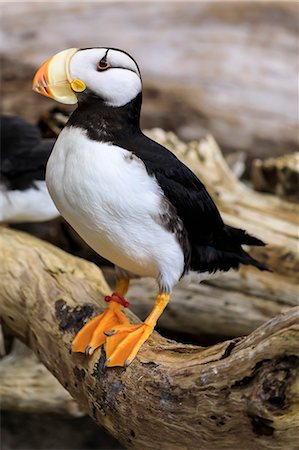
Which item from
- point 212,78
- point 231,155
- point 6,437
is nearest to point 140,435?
point 6,437

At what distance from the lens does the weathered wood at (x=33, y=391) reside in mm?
2920

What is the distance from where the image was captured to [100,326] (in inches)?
83.0

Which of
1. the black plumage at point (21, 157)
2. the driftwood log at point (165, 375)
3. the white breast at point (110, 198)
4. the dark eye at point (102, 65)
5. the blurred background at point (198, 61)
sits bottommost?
the driftwood log at point (165, 375)

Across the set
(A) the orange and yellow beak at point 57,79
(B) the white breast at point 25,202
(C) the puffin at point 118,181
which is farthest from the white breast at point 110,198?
(B) the white breast at point 25,202

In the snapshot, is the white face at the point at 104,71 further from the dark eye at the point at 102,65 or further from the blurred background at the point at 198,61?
the blurred background at the point at 198,61

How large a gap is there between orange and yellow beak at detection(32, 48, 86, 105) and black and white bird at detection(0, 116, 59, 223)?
1072 mm

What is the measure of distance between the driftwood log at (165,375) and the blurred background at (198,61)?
211 cm

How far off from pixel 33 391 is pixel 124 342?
109 cm

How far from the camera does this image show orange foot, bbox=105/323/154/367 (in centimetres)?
197

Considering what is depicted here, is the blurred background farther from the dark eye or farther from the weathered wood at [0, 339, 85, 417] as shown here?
the dark eye

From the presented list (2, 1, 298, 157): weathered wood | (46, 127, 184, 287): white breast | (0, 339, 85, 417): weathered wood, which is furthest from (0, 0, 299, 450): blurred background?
(46, 127, 184, 287): white breast

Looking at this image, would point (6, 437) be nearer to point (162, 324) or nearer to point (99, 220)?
point (162, 324)

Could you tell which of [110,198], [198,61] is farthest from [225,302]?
[198,61]

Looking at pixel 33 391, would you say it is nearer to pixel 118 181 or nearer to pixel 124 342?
pixel 124 342
